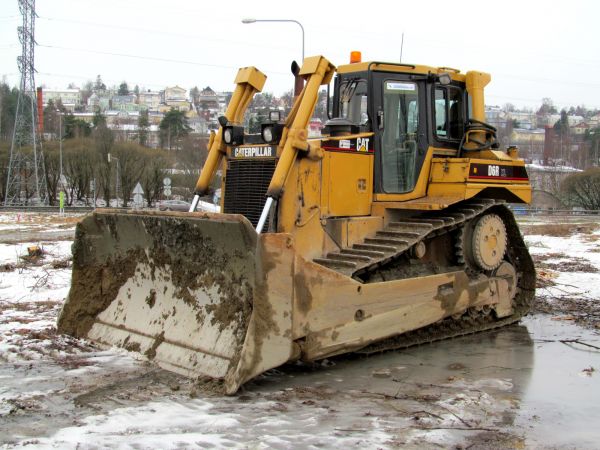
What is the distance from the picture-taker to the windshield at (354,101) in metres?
8.20

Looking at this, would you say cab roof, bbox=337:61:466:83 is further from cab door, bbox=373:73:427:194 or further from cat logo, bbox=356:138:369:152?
cat logo, bbox=356:138:369:152

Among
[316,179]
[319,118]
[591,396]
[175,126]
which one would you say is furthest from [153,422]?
[175,126]

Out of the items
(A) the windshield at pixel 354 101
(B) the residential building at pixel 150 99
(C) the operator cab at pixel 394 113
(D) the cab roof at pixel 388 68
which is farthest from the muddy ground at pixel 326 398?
(B) the residential building at pixel 150 99

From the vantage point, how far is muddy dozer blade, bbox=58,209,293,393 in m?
6.07

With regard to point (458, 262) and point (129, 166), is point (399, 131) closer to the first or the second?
point (458, 262)

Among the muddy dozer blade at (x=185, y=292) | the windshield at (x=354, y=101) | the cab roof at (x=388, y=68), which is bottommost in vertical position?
the muddy dozer blade at (x=185, y=292)

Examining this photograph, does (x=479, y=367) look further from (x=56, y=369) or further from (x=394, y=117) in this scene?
(x=56, y=369)

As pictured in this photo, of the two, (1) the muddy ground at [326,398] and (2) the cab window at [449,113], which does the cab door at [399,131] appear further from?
(1) the muddy ground at [326,398]

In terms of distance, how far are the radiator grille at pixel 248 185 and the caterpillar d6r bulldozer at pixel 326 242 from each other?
0.02m

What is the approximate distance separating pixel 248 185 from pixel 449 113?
9.56 feet

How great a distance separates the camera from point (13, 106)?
81.6 meters

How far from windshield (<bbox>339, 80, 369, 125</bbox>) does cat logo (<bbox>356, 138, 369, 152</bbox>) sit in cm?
29

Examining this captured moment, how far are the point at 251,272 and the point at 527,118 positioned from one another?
507ft

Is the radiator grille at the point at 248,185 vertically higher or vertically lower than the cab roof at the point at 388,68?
lower
